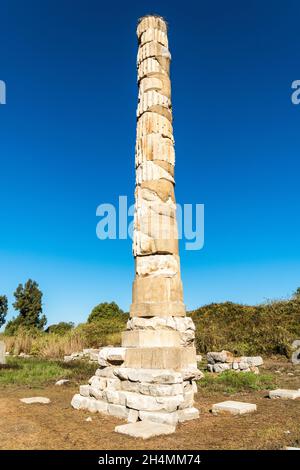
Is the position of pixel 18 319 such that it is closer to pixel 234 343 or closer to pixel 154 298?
pixel 234 343

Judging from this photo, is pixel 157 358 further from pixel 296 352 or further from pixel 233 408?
pixel 296 352

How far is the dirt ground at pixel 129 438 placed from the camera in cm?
519

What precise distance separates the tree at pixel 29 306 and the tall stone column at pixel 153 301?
2826cm

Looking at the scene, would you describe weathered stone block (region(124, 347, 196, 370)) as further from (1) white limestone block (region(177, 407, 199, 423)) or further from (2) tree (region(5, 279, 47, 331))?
(2) tree (region(5, 279, 47, 331))

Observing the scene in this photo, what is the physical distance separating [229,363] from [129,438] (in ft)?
32.2

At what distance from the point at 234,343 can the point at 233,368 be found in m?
5.34

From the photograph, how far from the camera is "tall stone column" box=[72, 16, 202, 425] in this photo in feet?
22.2

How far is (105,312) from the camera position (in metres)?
30.5

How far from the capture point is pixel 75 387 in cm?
1076

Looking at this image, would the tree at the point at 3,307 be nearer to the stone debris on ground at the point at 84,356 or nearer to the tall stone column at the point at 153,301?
the stone debris on ground at the point at 84,356

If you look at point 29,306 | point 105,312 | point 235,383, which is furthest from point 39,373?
point 29,306
